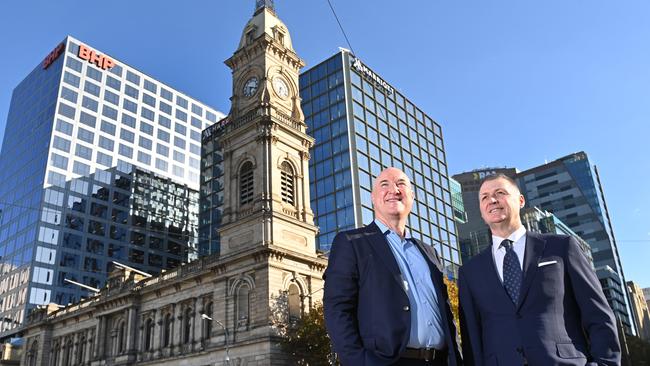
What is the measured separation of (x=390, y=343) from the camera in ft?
15.8

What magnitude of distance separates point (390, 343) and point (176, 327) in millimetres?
38437

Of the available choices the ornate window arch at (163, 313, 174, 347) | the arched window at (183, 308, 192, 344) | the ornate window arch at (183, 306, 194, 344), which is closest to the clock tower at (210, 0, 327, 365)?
the ornate window arch at (183, 306, 194, 344)

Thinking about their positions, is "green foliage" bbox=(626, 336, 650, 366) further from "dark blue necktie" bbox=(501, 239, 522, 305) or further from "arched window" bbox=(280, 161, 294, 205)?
"dark blue necktie" bbox=(501, 239, 522, 305)

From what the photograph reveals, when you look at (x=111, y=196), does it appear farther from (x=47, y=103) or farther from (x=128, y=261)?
(x=47, y=103)

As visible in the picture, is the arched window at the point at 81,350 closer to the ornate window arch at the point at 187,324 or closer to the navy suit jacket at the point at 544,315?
the ornate window arch at the point at 187,324

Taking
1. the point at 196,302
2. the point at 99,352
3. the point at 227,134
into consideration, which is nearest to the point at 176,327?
the point at 196,302

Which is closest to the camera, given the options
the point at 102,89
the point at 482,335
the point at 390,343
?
the point at 390,343

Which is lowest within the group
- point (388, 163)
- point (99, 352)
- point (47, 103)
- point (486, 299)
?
point (486, 299)

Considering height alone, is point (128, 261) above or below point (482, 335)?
above

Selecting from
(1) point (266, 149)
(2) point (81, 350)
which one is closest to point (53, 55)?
(2) point (81, 350)

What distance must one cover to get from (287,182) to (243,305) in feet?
29.8

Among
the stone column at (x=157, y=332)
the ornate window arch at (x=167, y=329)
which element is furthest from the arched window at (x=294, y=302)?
the stone column at (x=157, y=332)

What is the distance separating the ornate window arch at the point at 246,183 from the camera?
1545 inches

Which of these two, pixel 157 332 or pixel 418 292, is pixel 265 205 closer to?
pixel 157 332
